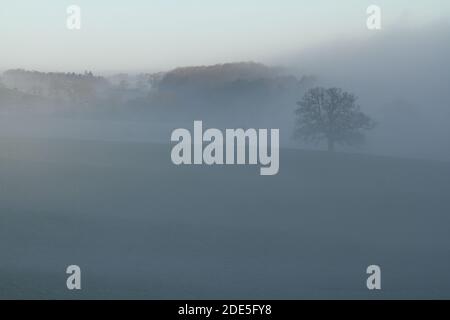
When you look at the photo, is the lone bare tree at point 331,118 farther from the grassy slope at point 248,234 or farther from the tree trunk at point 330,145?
the grassy slope at point 248,234

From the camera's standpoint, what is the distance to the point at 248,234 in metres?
5.29

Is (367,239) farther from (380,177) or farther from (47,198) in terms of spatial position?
(47,198)

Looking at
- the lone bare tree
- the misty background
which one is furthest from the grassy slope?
the lone bare tree

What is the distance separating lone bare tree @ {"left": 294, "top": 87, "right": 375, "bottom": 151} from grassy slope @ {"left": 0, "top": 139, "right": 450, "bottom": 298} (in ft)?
0.45

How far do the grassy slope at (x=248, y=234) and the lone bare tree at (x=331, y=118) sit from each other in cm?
14

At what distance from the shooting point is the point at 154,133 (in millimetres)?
5375

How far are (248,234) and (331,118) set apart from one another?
0.96m

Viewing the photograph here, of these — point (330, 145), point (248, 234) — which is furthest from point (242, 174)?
point (330, 145)

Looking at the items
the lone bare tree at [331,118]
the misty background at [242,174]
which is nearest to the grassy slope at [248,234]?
the misty background at [242,174]

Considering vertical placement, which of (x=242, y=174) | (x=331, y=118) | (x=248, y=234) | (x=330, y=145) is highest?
(x=331, y=118)

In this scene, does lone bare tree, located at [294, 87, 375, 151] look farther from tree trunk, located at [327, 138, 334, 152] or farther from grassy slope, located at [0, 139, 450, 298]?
grassy slope, located at [0, 139, 450, 298]

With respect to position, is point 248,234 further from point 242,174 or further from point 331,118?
point 331,118

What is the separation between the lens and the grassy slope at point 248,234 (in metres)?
5.25
